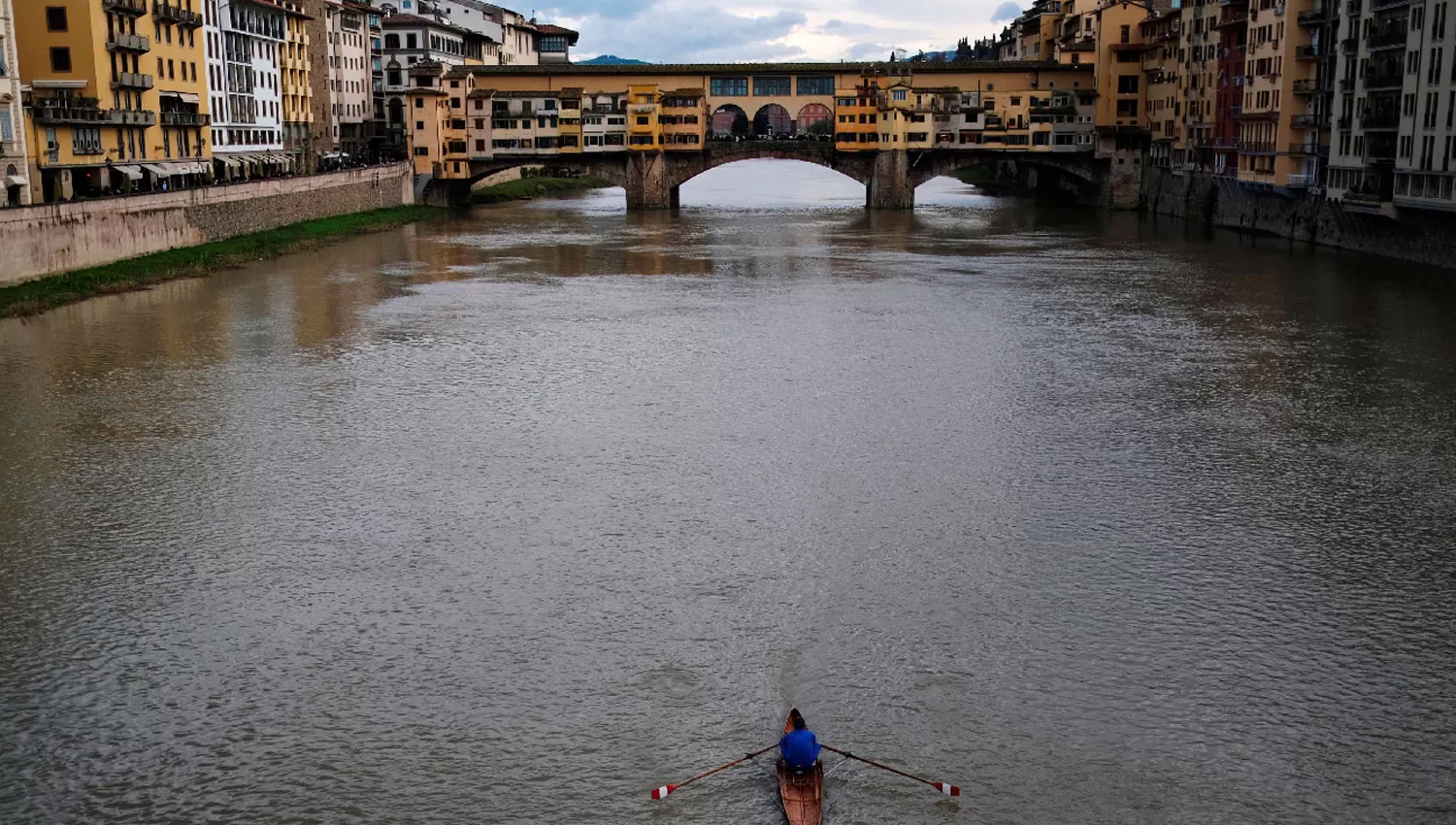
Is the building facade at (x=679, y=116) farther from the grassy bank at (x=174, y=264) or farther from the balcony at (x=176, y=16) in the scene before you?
the balcony at (x=176, y=16)

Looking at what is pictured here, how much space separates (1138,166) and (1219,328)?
3438 centimetres

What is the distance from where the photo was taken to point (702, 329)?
28547 mm

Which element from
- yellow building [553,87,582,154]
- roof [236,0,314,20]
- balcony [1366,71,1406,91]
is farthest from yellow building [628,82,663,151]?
balcony [1366,71,1406,91]

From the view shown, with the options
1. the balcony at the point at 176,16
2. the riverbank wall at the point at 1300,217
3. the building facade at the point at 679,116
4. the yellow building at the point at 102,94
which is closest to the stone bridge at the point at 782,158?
the building facade at the point at 679,116

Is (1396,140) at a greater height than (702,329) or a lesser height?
greater

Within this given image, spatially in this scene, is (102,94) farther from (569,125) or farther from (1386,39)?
(1386,39)

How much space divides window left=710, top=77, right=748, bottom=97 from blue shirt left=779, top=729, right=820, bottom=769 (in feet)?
189

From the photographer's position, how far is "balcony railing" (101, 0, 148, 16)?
129 feet

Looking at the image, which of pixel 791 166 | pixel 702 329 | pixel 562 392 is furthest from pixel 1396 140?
pixel 791 166

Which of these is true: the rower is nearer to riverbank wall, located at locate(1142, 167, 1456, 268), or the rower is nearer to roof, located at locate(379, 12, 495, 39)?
riverbank wall, located at locate(1142, 167, 1456, 268)

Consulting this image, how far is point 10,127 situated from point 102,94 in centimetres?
553

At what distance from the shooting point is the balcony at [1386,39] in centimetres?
3542

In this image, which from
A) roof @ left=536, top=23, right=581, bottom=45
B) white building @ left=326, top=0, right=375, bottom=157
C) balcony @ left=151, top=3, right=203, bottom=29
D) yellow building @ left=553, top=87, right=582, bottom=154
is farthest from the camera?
roof @ left=536, top=23, right=581, bottom=45

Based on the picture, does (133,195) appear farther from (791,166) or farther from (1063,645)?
(791,166)
